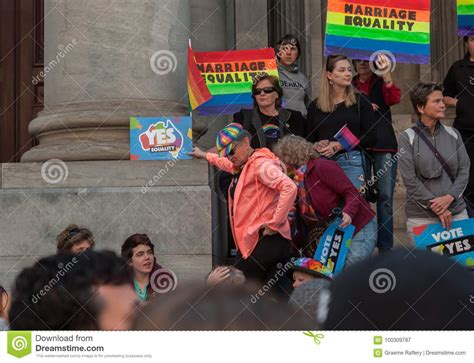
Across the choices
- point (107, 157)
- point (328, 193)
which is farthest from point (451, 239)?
point (107, 157)

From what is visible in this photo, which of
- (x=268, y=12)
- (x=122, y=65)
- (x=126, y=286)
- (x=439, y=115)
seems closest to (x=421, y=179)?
(x=439, y=115)

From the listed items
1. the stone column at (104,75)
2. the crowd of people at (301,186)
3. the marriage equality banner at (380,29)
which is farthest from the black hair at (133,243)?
the marriage equality banner at (380,29)

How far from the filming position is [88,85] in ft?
28.0

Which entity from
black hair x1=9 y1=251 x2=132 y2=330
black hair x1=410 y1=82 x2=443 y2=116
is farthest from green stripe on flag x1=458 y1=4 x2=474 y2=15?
black hair x1=9 y1=251 x2=132 y2=330

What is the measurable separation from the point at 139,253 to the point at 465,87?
358cm

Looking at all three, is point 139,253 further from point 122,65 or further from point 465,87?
point 465,87

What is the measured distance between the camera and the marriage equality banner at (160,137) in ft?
27.3

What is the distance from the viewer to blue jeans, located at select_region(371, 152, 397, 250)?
810cm

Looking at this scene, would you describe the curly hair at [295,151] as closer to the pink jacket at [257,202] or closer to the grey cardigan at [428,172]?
the pink jacket at [257,202]

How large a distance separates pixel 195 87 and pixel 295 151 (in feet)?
6.82

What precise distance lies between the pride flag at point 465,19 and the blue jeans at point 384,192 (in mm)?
1402

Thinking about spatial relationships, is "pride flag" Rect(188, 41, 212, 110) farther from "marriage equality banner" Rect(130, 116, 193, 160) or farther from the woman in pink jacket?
the woman in pink jacket

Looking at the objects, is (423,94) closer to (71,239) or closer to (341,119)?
(341,119)

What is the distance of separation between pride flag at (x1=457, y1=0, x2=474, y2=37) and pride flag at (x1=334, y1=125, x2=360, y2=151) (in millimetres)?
1741
